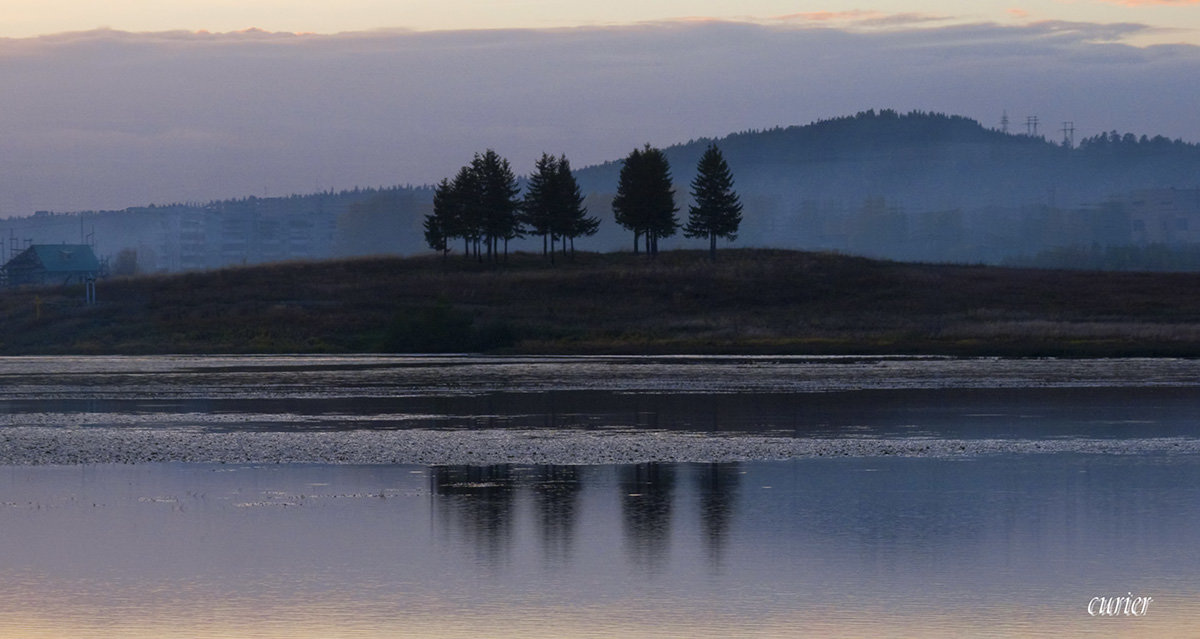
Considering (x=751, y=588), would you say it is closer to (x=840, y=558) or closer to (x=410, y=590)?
(x=840, y=558)

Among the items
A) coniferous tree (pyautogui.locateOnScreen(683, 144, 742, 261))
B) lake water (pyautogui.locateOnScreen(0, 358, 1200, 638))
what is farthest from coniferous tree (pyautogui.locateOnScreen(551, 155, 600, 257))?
lake water (pyautogui.locateOnScreen(0, 358, 1200, 638))

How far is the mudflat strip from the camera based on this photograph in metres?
24.7

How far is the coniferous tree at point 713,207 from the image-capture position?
112625 millimetres

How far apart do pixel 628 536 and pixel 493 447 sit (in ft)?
30.3

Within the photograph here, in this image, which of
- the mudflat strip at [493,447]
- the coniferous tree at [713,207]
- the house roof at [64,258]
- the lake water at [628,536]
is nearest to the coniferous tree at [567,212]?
the coniferous tree at [713,207]

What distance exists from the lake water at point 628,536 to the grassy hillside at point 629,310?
113ft

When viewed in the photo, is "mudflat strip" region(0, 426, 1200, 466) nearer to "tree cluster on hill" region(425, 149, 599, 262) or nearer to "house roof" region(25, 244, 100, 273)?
"tree cluster on hill" region(425, 149, 599, 262)

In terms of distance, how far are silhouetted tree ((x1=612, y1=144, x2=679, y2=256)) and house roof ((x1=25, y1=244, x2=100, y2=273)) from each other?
54192 mm

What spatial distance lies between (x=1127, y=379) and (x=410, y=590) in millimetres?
34305

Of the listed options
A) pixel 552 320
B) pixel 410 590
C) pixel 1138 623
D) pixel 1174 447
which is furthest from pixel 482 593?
pixel 552 320

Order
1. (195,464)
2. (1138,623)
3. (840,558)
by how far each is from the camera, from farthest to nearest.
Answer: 1. (195,464)
2. (840,558)
3. (1138,623)

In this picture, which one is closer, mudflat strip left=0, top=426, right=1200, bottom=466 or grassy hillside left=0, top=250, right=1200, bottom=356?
mudflat strip left=0, top=426, right=1200, bottom=466

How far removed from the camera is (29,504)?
2012 centimetres

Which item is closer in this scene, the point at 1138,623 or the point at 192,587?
the point at 1138,623
